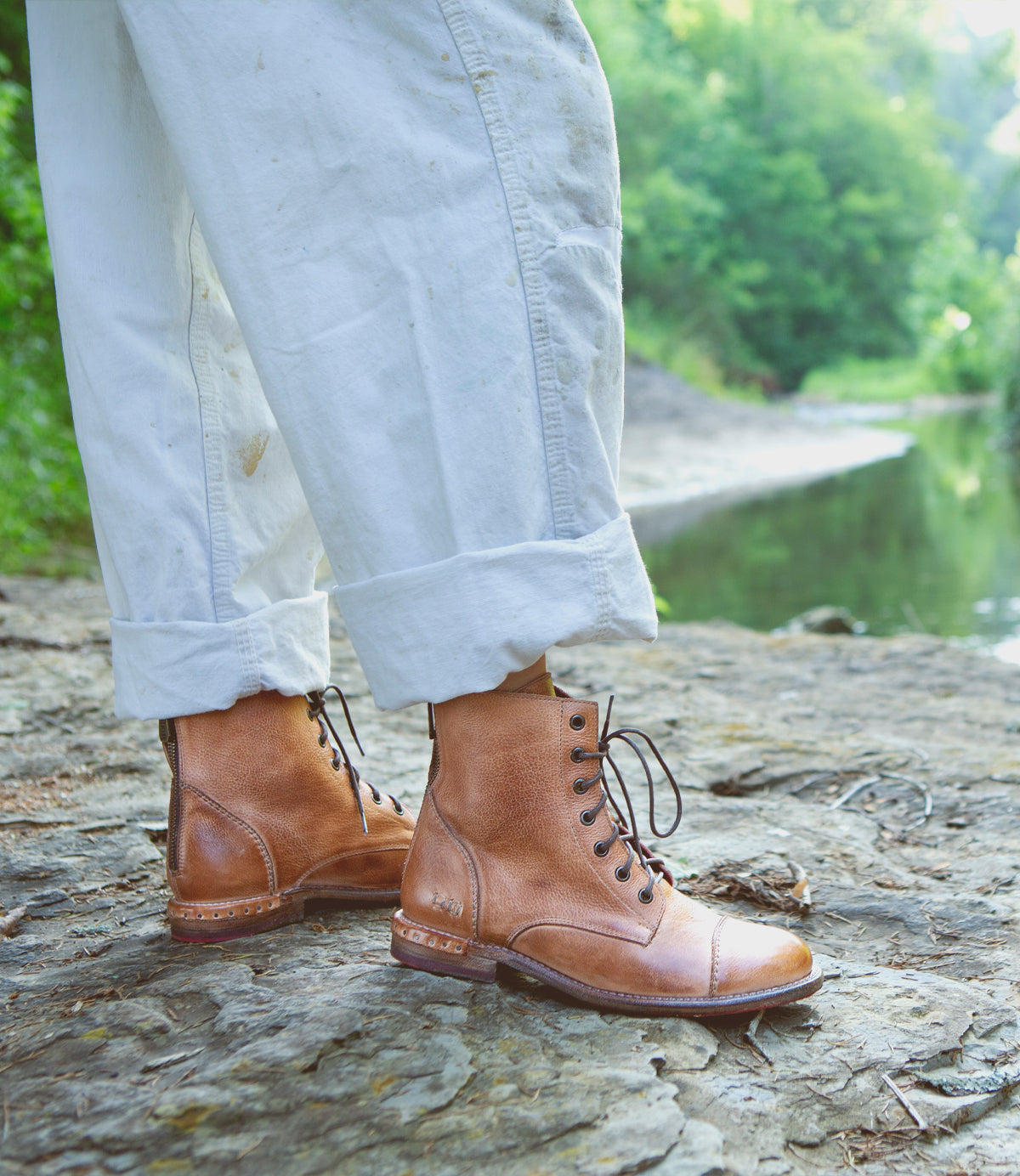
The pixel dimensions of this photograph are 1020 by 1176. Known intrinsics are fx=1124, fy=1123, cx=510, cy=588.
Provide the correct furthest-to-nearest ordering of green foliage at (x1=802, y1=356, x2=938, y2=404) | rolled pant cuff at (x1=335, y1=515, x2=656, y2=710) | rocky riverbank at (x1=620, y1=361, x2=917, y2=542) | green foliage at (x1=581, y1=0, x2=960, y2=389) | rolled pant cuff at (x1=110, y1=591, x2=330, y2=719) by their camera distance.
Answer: green foliage at (x1=581, y1=0, x2=960, y2=389)
green foliage at (x1=802, y1=356, x2=938, y2=404)
rocky riverbank at (x1=620, y1=361, x2=917, y2=542)
rolled pant cuff at (x1=110, y1=591, x2=330, y2=719)
rolled pant cuff at (x1=335, y1=515, x2=656, y2=710)

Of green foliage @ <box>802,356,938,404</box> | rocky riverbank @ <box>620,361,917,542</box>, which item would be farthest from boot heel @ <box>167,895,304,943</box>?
green foliage @ <box>802,356,938,404</box>

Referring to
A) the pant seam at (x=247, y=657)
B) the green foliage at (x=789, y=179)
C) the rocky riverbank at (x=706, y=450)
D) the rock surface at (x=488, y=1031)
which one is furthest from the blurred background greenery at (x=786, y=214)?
the pant seam at (x=247, y=657)

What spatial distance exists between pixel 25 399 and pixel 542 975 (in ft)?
14.2

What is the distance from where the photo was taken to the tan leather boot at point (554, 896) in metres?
0.95

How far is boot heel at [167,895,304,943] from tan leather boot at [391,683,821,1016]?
172 mm

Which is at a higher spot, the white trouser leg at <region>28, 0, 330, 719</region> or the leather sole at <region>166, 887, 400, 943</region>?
the white trouser leg at <region>28, 0, 330, 719</region>

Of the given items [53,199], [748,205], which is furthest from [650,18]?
[53,199]

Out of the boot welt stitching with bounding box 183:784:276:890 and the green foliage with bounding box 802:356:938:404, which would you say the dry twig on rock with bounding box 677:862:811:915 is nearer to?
the boot welt stitching with bounding box 183:784:276:890

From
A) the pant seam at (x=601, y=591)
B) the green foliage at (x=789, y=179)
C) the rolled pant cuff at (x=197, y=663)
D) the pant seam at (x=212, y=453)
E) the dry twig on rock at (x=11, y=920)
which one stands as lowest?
the dry twig on rock at (x=11, y=920)

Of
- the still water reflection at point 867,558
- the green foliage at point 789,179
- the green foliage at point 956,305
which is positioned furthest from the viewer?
the green foliage at point 789,179

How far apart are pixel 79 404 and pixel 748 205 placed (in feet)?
85.5

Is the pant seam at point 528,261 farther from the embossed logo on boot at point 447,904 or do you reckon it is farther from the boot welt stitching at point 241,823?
the boot welt stitching at point 241,823

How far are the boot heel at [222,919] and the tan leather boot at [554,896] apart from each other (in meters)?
0.17

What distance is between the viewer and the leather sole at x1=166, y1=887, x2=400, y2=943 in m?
1.07
